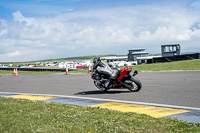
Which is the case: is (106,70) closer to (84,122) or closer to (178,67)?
(84,122)

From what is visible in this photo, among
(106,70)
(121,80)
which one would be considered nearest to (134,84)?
(121,80)

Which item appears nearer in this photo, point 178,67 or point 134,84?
point 134,84

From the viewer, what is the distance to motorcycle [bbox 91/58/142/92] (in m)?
11.0

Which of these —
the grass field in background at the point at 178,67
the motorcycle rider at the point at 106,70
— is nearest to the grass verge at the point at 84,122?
the motorcycle rider at the point at 106,70

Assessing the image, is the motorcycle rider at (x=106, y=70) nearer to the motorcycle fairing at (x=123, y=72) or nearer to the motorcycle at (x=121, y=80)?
the motorcycle at (x=121, y=80)

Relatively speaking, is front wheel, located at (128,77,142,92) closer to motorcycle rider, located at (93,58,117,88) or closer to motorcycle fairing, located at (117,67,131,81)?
motorcycle fairing, located at (117,67,131,81)

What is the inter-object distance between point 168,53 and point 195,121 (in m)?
49.6

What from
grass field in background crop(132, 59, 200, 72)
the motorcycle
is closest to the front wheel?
the motorcycle

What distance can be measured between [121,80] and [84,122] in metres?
5.46

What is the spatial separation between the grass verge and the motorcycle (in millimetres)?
3877

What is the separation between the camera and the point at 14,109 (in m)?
7.64

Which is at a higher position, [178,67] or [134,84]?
[178,67]

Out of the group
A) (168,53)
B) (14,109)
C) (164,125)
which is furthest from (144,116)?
(168,53)

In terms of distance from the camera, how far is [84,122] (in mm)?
5887
